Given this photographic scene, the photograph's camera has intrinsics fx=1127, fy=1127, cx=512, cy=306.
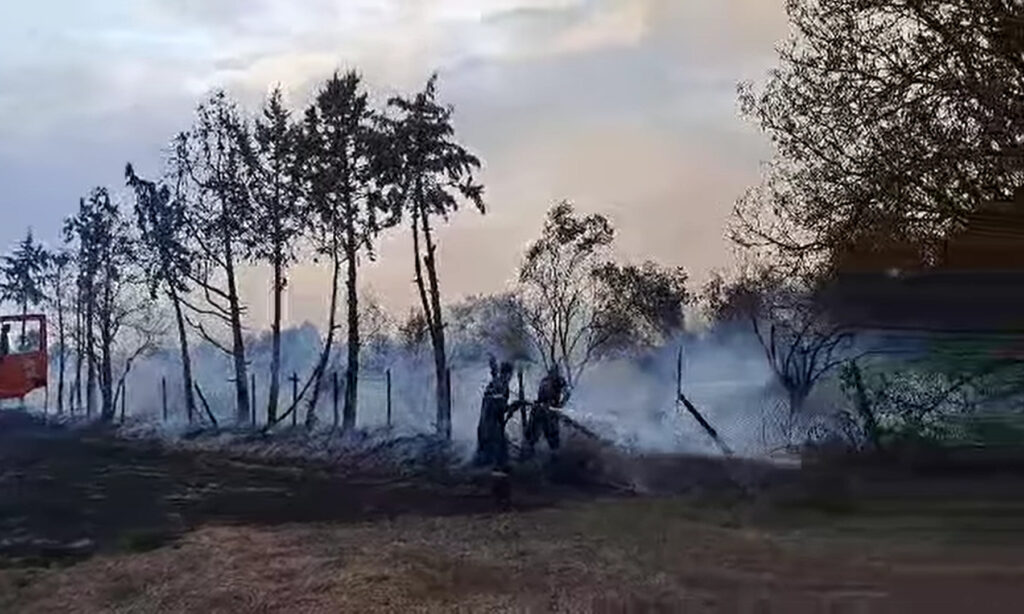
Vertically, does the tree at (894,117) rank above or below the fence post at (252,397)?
above

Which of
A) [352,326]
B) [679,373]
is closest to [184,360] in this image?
[352,326]

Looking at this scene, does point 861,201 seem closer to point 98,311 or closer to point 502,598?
point 502,598

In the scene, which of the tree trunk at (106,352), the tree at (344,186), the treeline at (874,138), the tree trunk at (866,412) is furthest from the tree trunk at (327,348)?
the tree trunk at (866,412)

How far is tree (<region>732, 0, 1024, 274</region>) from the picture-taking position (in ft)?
14.1

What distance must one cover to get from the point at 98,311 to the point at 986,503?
19.8ft

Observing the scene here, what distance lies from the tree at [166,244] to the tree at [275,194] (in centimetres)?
42

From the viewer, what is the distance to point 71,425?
20.6ft

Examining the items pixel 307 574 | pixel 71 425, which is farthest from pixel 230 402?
pixel 307 574

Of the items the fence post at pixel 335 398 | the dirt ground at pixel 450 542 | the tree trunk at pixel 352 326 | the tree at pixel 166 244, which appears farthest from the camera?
the tree at pixel 166 244

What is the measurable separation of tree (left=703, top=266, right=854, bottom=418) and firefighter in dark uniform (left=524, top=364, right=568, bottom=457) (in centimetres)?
103

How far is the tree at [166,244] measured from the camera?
6.81 m

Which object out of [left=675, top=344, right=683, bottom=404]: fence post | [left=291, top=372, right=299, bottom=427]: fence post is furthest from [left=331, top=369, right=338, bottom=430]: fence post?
[left=675, top=344, right=683, bottom=404]: fence post

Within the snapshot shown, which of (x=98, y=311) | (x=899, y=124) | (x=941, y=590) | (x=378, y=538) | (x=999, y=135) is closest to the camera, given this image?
(x=941, y=590)

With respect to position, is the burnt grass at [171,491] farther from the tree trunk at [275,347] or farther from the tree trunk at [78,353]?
the tree trunk at [275,347]
